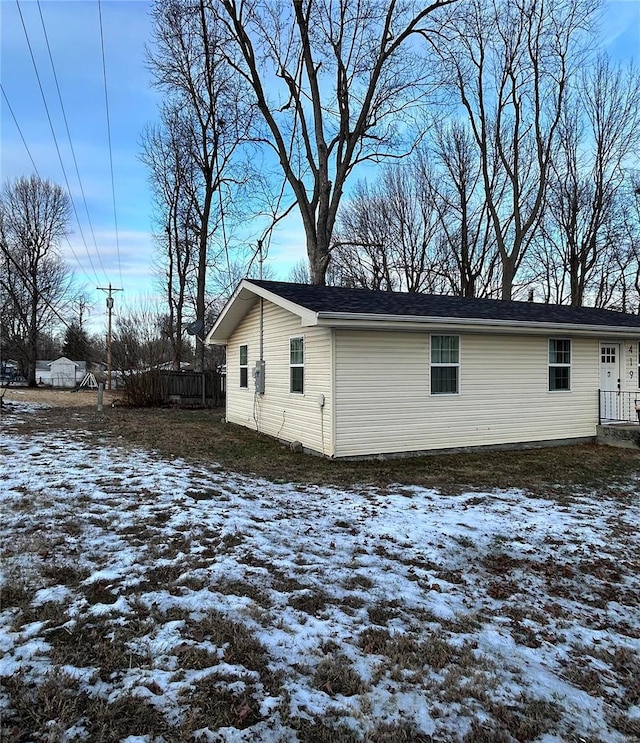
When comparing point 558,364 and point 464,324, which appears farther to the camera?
point 558,364

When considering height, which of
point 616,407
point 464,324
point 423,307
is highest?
point 423,307

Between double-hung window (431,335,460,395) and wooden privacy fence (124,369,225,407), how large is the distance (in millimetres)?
12035

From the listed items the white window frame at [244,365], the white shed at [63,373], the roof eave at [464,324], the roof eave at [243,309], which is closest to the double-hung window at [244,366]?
the white window frame at [244,365]

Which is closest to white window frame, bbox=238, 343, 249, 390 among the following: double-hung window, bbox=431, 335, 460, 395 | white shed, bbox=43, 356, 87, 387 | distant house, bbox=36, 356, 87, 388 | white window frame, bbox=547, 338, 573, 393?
double-hung window, bbox=431, 335, 460, 395

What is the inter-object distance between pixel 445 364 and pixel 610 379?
5.15 metres

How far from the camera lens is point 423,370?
31.0ft

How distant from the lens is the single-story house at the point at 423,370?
28.8ft

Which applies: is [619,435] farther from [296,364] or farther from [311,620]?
[311,620]

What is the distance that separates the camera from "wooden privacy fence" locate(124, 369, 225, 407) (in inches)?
727

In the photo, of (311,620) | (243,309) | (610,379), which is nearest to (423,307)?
(243,309)

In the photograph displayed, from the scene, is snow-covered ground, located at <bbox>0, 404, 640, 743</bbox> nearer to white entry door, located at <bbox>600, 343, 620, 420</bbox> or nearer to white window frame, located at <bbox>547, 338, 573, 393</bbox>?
white window frame, located at <bbox>547, 338, 573, 393</bbox>

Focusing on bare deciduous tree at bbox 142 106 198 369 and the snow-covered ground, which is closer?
the snow-covered ground

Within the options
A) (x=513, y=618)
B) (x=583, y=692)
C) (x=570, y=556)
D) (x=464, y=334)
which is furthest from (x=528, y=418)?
(x=583, y=692)

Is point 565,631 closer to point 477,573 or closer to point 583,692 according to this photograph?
point 583,692
